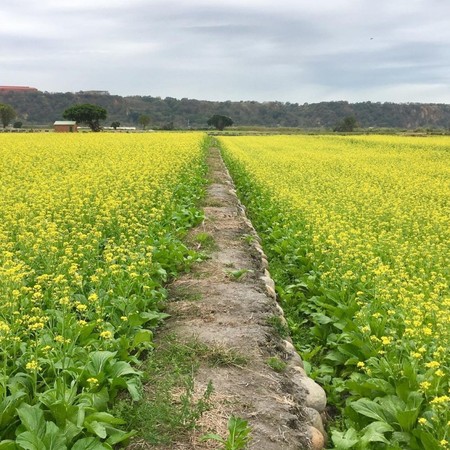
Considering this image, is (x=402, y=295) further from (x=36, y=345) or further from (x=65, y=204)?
(x=65, y=204)

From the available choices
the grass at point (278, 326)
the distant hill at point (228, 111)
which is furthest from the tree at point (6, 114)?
the grass at point (278, 326)

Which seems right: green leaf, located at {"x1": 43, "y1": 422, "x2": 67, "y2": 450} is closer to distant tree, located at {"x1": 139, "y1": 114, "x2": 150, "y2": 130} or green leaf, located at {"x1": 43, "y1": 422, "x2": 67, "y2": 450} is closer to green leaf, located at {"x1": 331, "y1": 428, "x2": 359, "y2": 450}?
green leaf, located at {"x1": 331, "y1": 428, "x2": 359, "y2": 450}

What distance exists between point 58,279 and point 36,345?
118cm

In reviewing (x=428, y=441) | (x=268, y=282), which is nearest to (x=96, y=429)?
(x=428, y=441)

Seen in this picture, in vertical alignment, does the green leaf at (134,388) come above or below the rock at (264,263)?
above

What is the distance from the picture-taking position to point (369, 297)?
23.4 ft

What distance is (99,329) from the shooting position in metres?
5.18

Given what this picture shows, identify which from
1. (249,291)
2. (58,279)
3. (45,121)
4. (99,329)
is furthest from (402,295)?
(45,121)

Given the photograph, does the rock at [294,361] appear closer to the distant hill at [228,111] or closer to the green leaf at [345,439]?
the green leaf at [345,439]

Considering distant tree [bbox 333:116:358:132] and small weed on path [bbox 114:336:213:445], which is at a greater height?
distant tree [bbox 333:116:358:132]

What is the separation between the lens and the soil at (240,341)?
4.69 meters

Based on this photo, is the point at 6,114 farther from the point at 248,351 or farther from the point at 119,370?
the point at 119,370

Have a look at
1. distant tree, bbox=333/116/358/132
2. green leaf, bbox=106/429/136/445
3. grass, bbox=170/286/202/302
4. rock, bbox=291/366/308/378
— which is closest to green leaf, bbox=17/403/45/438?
green leaf, bbox=106/429/136/445

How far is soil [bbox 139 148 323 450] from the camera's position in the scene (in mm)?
4688
